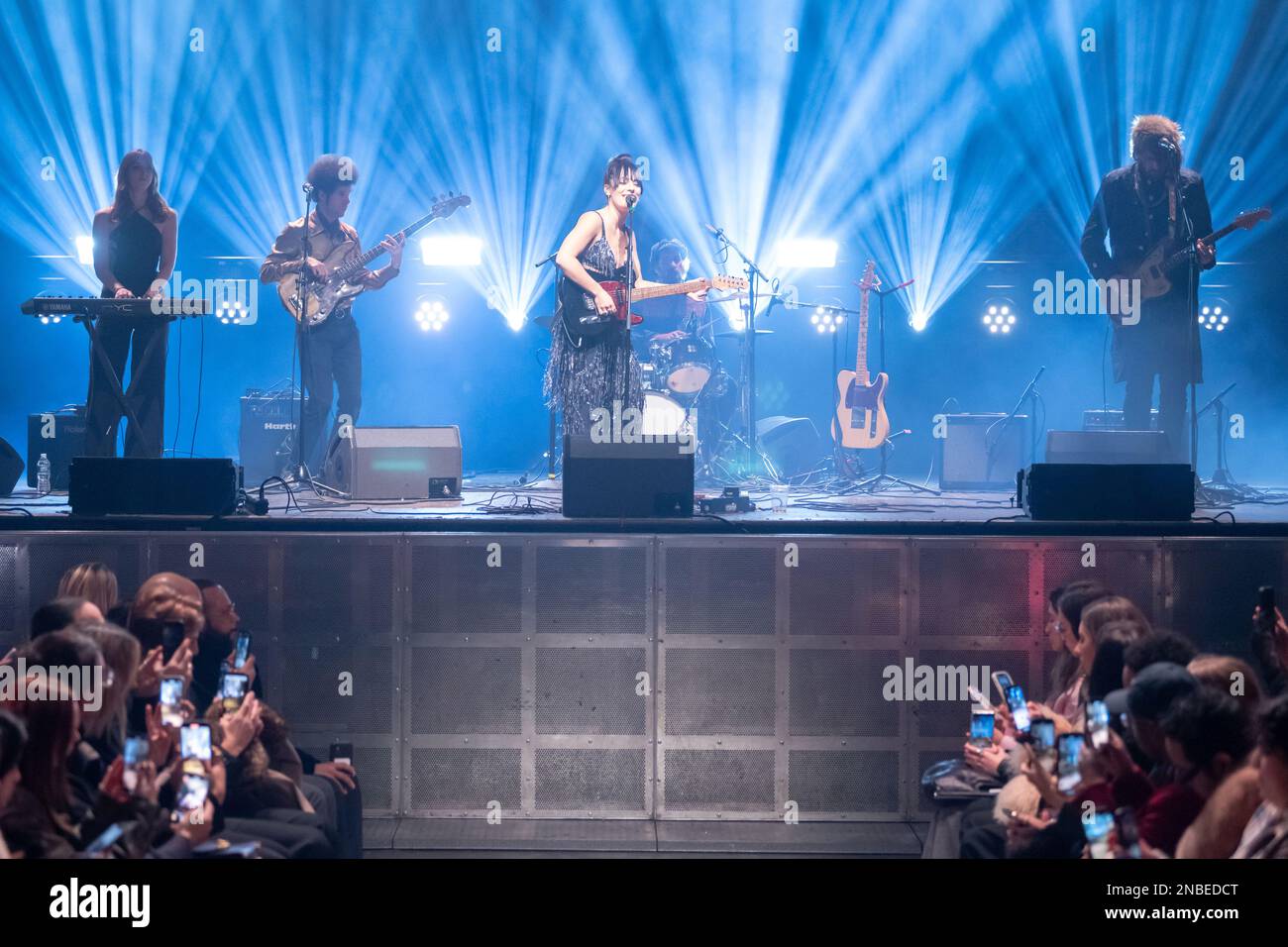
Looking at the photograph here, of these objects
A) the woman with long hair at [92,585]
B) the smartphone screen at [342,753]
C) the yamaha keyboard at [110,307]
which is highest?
the yamaha keyboard at [110,307]

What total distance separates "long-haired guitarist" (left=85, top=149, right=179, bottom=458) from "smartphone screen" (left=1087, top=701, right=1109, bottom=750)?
16.2ft

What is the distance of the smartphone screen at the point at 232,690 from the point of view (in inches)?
134

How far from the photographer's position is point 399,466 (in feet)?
20.0

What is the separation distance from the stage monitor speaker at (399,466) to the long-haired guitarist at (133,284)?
42.0 inches

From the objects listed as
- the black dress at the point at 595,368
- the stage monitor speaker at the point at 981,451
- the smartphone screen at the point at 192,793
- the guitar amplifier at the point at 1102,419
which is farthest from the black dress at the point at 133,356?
the guitar amplifier at the point at 1102,419

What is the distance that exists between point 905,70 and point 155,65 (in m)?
6.01

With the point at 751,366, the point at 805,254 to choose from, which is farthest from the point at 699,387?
the point at 805,254

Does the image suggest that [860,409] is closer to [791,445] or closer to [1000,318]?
[791,445]

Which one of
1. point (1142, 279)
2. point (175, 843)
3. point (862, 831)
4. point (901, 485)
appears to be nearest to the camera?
point (175, 843)

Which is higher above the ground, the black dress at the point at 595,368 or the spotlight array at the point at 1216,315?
the spotlight array at the point at 1216,315

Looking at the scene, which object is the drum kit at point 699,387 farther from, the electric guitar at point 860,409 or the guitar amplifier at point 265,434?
the guitar amplifier at point 265,434
